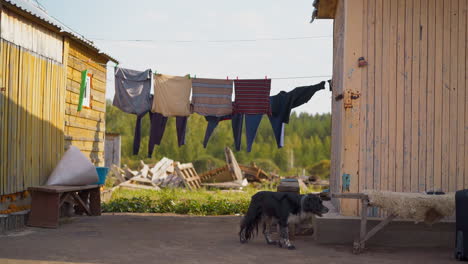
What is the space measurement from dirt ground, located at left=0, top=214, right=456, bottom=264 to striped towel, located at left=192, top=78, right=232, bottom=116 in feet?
10.4

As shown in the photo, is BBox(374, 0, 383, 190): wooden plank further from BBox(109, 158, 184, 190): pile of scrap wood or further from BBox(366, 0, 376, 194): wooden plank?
BBox(109, 158, 184, 190): pile of scrap wood

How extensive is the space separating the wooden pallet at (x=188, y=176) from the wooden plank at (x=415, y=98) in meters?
9.98

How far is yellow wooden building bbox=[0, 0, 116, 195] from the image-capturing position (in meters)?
8.26

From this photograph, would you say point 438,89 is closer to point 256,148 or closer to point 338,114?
point 338,114

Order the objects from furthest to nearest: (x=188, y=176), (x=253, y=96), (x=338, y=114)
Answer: (x=188, y=176), (x=253, y=96), (x=338, y=114)

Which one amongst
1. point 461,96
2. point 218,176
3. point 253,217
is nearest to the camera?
point 253,217

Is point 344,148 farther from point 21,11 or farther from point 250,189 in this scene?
point 250,189

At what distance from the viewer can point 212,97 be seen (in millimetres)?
11297

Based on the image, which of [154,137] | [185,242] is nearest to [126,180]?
[154,137]

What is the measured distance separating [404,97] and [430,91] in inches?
16.2

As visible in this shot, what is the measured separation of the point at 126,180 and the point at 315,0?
35.2 feet

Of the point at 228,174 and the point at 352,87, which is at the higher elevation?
the point at 352,87

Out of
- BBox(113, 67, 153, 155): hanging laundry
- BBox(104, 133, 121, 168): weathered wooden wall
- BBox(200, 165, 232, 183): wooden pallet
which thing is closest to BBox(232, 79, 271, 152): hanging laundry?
BBox(113, 67, 153, 155): hanging laundry

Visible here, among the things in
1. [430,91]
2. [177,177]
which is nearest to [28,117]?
[430,91]
